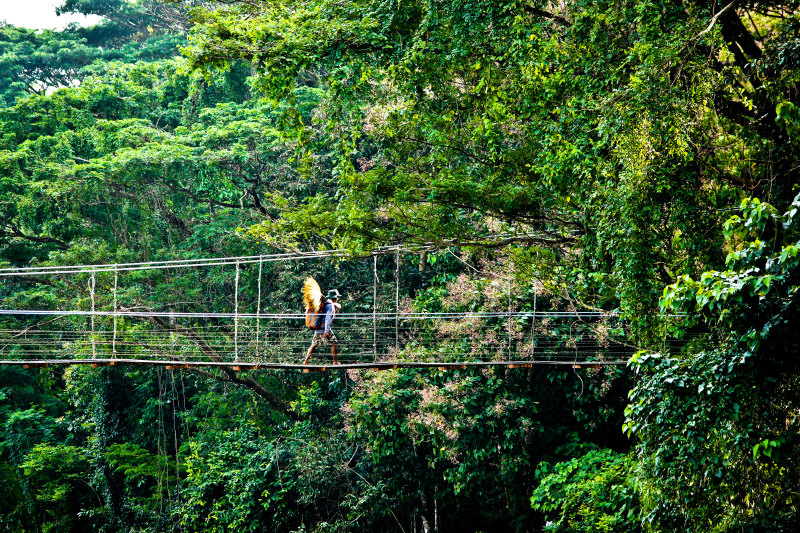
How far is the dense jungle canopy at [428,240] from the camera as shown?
3.18 metres

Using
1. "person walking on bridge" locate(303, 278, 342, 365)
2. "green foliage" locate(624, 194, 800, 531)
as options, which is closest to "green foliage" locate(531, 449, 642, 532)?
"green foliage" locate(624, 194, 800, 531)

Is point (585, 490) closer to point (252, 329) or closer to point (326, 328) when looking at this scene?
point (326, 328)

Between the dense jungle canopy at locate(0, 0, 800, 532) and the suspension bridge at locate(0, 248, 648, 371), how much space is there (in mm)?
100

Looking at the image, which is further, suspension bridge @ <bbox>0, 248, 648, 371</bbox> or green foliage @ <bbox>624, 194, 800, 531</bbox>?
suspension bridge @ <bbox>0, 248, 648, 371</bbox>

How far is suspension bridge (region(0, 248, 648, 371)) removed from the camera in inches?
240

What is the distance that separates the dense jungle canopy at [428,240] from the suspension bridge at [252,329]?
0.33 ft

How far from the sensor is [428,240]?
5164mm

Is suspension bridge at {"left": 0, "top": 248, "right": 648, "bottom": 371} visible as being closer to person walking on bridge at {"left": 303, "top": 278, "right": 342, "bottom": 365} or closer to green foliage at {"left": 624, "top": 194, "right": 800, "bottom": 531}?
person walking on bridge at {"left": 303, "top": 278, "right": 342, "bottom": 365}

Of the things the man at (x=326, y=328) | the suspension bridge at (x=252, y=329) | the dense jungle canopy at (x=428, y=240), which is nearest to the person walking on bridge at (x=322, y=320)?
the man at (x=326, y=328)

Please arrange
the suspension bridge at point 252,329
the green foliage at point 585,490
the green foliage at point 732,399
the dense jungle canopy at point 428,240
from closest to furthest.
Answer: the green foliage at point 732,399 → the dense jungle canopy at point 428,240 → the green foliage at point 585,490 → the suspension bridge at point 252,329

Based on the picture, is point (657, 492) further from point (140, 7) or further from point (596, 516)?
point (140, 7)

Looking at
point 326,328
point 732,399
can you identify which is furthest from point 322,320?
point 732,399

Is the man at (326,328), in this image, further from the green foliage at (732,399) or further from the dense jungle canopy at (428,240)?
the green foliage at (732,399)

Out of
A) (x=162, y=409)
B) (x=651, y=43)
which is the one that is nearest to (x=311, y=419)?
(x=162, y=409)
